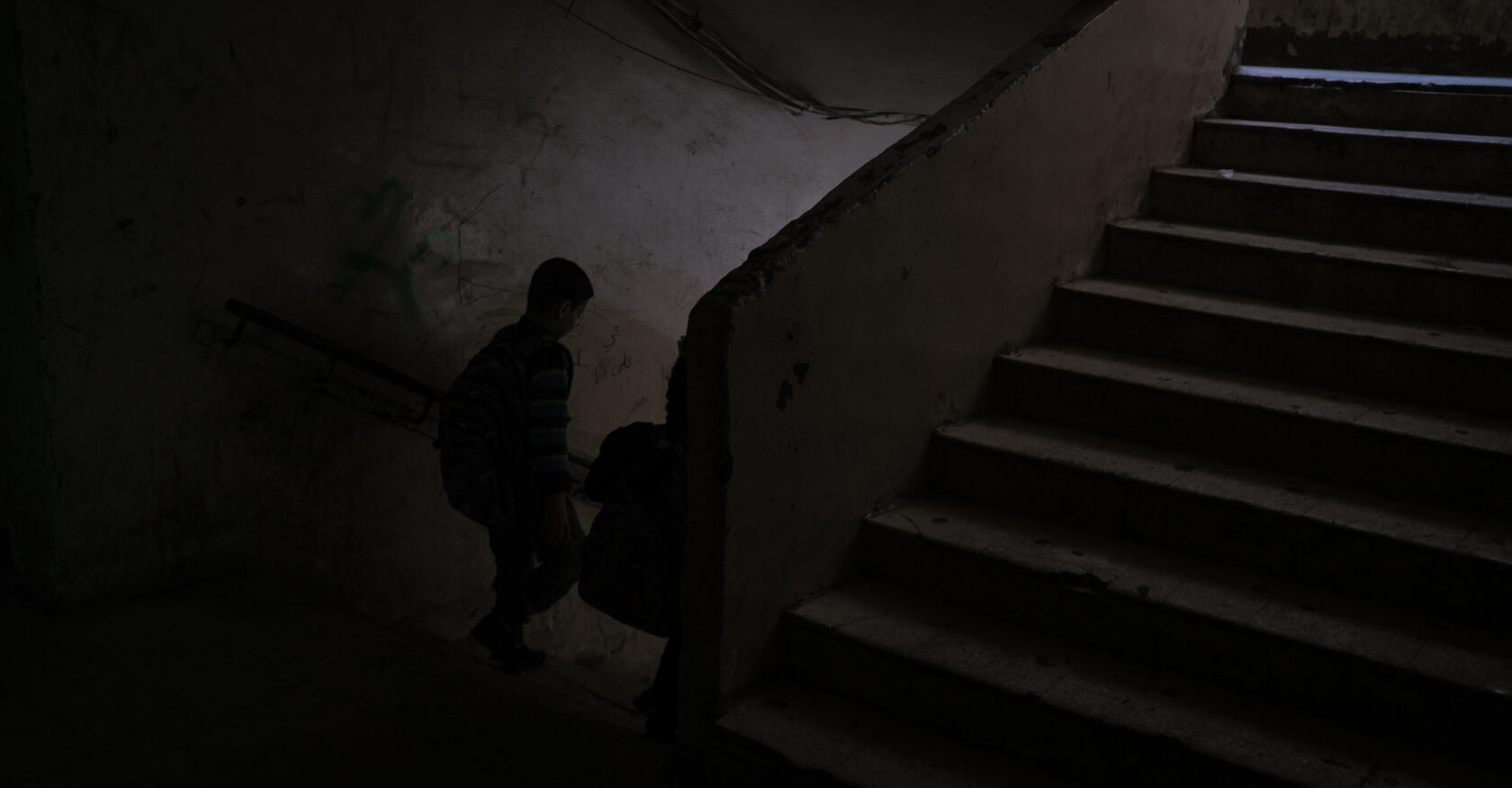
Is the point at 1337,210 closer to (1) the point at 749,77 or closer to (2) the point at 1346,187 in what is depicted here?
(2) the point at 1346,187

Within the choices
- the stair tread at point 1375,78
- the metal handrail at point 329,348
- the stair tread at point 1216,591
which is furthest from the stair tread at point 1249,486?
the metal handrail at point 329,348

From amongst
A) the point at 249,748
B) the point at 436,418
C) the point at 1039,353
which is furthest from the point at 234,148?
the point at 1039,353

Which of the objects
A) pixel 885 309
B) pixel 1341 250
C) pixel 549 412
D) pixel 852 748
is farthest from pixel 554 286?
pixel 1341 250

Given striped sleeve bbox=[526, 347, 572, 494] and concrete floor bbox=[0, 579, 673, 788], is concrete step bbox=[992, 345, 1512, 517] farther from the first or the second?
concrete floor bbox=[0, 579, 673, 788]

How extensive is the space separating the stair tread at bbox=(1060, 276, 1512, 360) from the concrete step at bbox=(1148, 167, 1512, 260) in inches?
15.3

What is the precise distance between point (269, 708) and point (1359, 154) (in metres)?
4.15

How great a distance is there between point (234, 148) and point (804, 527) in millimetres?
2658

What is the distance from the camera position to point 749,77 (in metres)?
6.08

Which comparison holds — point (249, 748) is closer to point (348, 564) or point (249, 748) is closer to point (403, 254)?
point (348, 564)

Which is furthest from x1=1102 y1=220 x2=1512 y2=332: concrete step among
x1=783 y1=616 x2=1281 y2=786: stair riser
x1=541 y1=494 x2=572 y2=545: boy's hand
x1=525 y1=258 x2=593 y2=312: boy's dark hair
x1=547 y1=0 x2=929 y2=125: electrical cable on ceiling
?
x1=547 y1=0 x2=929 y2=125: electrical cable on ceiling

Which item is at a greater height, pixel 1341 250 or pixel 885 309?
pixel 1341 250

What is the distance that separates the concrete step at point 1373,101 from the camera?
13.2ft

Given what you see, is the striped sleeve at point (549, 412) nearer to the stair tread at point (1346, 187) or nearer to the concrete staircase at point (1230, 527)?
the concrete staircase at point (1230, 527)

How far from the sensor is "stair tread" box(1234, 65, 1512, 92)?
4.19 meters
